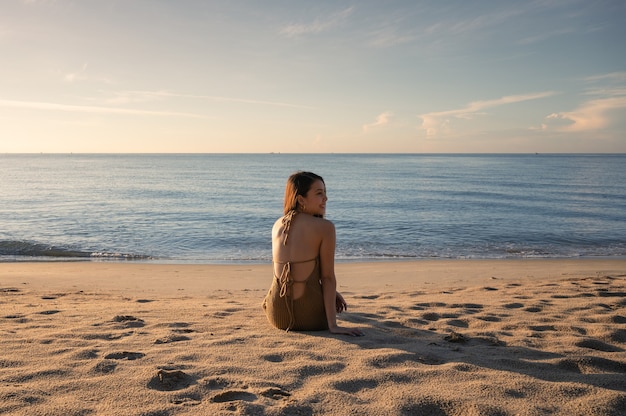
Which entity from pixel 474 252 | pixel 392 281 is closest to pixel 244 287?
pixel 392 281

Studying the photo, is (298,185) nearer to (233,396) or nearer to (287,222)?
(287,222)

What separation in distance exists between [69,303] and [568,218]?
22.3 meters

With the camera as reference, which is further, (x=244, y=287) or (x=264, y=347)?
(x=244, y=287)

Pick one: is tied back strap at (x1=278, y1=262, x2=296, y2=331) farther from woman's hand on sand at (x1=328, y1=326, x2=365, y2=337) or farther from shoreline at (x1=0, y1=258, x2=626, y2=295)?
shoreline at (x1=0, y1=258, x2=626, y2=295)

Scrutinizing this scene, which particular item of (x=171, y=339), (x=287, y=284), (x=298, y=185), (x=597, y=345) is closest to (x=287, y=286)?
(x=287, y=284)

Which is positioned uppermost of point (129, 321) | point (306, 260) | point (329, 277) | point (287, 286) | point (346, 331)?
point (306, 260)

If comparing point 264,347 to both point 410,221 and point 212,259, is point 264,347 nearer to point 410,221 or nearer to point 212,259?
point 212,259

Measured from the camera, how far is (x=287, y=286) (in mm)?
4633

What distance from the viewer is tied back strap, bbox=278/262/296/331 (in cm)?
459

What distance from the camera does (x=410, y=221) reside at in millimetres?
21609

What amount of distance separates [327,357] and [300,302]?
851 millimetres

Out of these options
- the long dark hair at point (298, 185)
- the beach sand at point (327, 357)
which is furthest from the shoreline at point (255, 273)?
the long dark hair at point (298, 185)

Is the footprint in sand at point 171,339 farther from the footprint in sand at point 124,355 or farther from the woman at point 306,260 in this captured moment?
the woman at point 306,260

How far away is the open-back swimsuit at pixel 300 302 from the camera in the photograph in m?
4.59
